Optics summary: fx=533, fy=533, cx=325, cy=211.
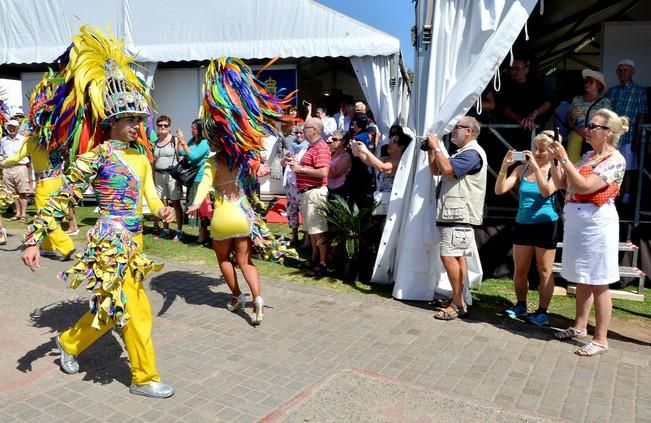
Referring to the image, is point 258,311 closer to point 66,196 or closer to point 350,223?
point 350,223

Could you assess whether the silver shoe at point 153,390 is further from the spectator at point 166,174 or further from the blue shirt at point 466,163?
the spectator at point 166,174

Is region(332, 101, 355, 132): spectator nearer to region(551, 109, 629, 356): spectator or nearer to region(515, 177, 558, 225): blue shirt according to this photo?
region(515, 177, 558, 225): blue shirt

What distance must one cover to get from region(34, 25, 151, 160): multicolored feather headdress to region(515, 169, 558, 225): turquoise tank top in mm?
3469

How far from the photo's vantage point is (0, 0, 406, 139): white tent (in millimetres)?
10328

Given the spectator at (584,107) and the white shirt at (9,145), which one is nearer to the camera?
the spectator at (584,107)

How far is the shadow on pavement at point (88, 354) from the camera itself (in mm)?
3911

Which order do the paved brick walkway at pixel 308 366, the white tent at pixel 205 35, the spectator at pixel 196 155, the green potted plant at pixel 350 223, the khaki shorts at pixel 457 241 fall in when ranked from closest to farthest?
the paved brick walkway at pixel 308 366 < the khaki shorts at pixel 457 241 < the green potted plant at pixel 350 223 < the spectator at pixel 196 155 < the white tent at pixel 205 35

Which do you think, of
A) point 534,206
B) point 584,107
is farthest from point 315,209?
point 584,107

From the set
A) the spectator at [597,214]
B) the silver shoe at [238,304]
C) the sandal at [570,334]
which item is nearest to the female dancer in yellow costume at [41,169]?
the silver shoe at [238,304]

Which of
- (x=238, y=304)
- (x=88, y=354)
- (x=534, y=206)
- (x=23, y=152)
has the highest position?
(x=23, y=152)

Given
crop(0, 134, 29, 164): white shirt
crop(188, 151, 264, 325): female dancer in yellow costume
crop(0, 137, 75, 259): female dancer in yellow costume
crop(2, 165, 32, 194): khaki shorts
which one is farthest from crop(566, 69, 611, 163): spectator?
crop(0, 134, 29, 164): white shirt

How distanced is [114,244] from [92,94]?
3.44ft

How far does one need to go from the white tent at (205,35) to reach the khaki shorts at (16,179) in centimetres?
324

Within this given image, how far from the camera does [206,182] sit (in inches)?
186
